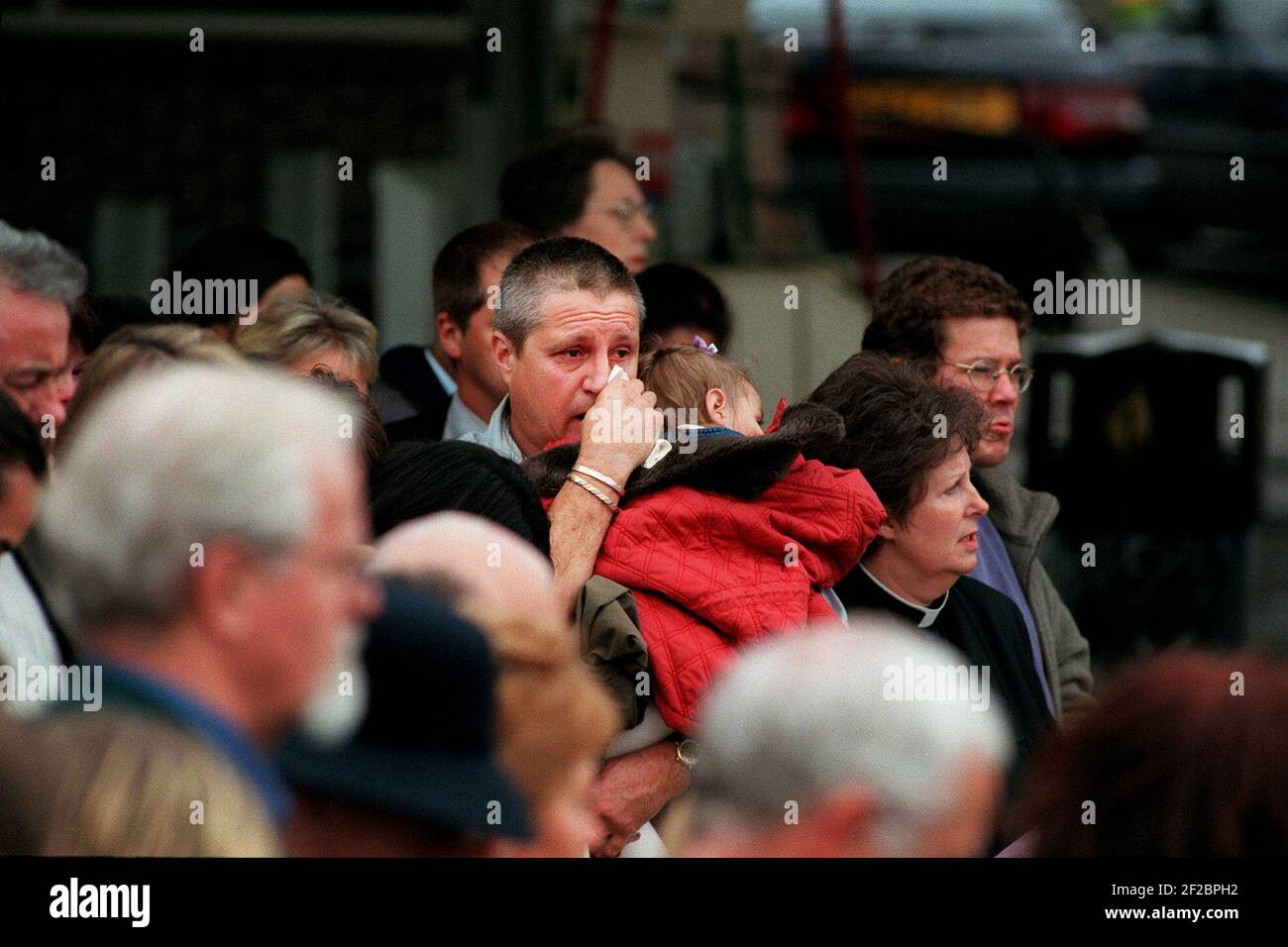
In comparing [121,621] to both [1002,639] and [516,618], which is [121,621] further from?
[1002,639]

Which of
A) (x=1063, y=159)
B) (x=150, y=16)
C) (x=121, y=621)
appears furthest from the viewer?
(x=1063, y=159)

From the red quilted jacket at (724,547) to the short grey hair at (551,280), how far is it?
1.72ft

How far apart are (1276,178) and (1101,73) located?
1.27 meters

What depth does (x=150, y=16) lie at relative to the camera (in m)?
9.02

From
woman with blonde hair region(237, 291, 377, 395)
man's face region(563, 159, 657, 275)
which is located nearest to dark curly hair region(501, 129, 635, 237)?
man's face region(563, 159, 657, 275)

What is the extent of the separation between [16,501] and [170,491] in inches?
38.7

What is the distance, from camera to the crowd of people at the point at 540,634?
6.07 ft

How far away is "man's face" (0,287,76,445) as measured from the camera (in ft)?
11.0

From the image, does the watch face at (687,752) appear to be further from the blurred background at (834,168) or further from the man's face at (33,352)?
the blurred background at (834,168)

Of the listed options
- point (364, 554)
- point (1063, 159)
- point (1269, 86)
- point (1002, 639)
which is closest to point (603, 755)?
point (364, 554)

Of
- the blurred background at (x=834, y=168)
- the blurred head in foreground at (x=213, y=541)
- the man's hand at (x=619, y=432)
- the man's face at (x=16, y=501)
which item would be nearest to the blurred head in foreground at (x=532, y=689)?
the blurred head in foreground at (x=213, y=541)
